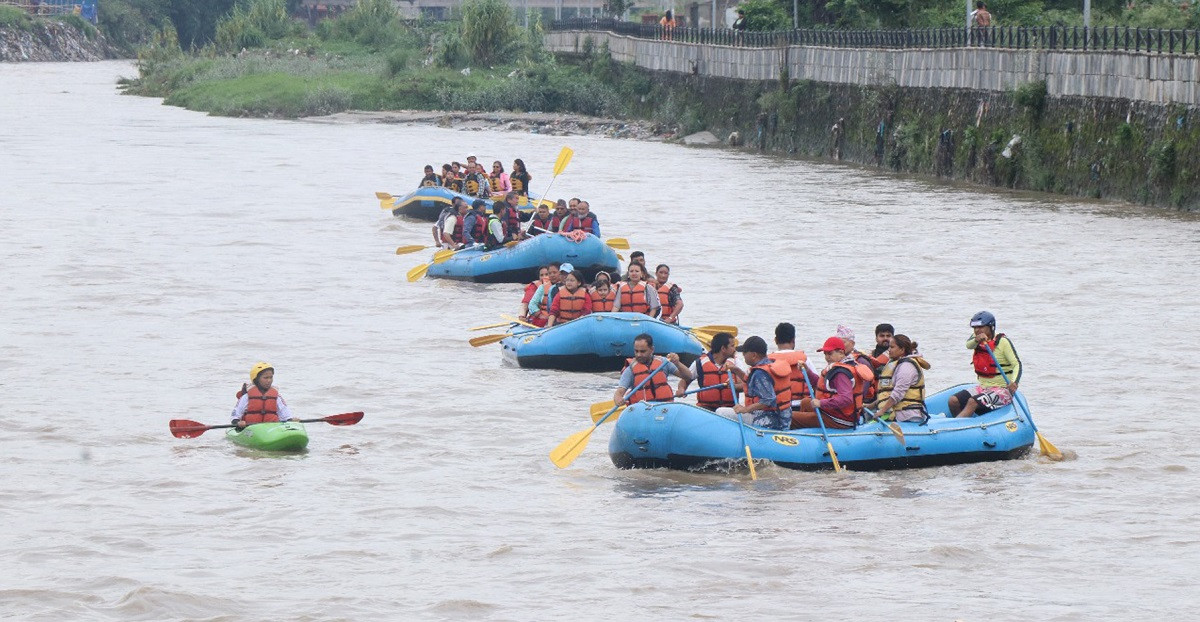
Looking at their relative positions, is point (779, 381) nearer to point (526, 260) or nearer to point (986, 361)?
point (986, 361)

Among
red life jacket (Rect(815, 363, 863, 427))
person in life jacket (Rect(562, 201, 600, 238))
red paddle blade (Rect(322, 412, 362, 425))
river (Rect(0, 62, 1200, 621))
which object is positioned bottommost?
river (Rect(0, 62, 1200, 621))

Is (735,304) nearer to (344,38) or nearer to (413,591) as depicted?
(413,591)

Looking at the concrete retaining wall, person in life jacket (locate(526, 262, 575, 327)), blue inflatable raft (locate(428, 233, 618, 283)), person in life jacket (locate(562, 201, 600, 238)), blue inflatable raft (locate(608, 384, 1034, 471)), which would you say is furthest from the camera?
the concrete retaining wall

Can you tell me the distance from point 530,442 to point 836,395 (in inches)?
125

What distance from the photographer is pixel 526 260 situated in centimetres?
2444

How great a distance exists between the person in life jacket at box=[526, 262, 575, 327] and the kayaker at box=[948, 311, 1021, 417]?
245 inches

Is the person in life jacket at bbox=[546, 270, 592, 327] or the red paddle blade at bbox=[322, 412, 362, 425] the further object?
the person in life jacket at bbox=[546, 270, 592, 327]

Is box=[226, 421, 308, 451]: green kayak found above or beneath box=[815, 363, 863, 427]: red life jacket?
beneath

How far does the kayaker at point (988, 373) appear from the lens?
14.7 m

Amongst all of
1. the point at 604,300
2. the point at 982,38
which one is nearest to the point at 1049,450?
the point at 604,300

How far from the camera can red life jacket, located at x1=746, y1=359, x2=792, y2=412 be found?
13.9 m

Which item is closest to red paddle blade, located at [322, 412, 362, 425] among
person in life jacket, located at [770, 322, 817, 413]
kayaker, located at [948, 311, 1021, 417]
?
person in life jacket, located at [770, 322, 817, 413]

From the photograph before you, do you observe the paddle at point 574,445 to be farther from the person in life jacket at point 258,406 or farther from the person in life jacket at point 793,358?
the person in life jacket at point 258,406

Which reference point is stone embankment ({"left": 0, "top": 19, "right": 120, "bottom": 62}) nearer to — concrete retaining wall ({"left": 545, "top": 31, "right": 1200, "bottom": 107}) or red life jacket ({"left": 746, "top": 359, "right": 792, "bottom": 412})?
concrete retaining wall ({"left": 545, "top": 31, "right": 1200, "bottom": 107})
